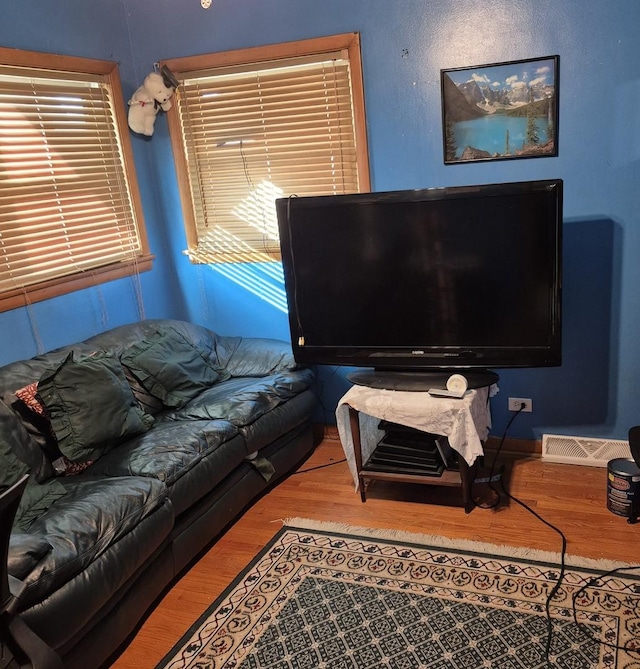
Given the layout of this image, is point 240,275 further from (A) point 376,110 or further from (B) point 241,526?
(B) point 241,526

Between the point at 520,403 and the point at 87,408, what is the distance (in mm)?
2107

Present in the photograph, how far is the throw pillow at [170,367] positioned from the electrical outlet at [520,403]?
62.2 inches

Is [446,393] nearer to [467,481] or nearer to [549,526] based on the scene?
[467,481]

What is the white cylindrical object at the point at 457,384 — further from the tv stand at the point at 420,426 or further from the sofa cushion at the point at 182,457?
the sofa cushion at the point at 182,457

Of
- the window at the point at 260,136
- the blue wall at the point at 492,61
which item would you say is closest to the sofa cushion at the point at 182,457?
the blue wall at the point at 492,61

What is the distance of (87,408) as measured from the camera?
101 inches

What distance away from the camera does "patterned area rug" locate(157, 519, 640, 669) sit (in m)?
2.00

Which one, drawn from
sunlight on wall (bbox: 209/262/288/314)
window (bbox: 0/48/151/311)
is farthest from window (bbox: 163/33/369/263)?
window (bbox: 0/48/151/311)

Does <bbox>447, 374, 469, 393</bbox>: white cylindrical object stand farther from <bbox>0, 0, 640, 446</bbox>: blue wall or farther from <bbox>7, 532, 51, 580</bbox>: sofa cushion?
<bbox>7, 532, 51, 580</bbox>: sofa cushion

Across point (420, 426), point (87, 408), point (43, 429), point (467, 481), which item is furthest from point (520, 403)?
point (43, 429)

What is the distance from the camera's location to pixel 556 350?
265cm

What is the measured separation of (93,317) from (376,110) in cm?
185

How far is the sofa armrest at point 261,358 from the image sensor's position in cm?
336

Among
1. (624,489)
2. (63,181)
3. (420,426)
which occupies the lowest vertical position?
(624,489)
